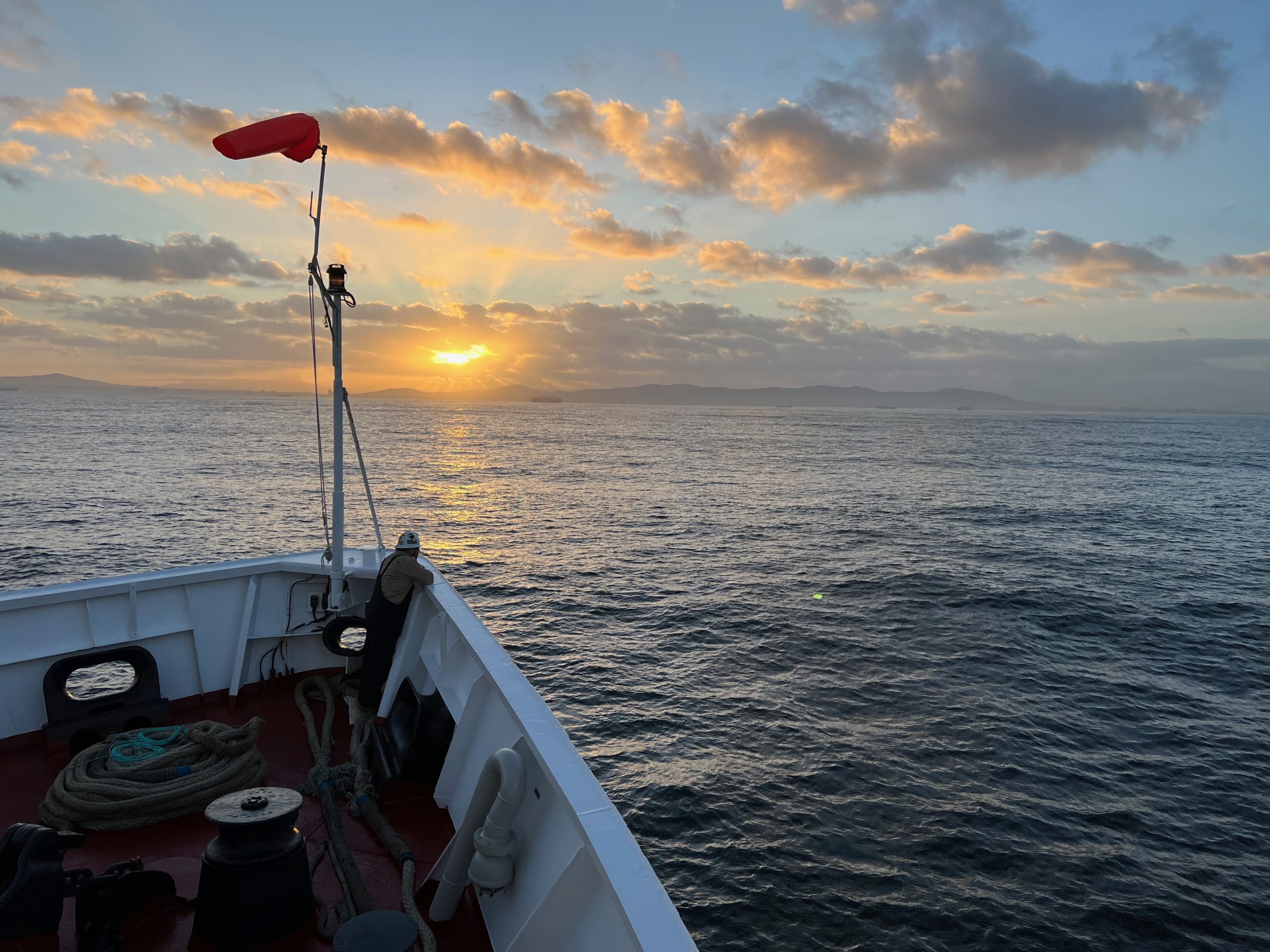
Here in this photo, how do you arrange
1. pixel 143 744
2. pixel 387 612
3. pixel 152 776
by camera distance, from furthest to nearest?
pixel 387 612 → pixel 143 744 → pixel 152 776

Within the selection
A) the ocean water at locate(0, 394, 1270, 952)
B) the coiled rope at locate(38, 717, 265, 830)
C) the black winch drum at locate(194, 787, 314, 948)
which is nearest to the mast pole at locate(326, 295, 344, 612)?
the coiled rope at locate(38, 717, 265, 830)

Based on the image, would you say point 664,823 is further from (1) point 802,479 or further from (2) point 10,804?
(1) point 802,479

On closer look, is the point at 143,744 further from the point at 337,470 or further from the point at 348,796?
the point at 337,470

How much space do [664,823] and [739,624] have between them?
1049cm

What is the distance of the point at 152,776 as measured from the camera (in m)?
5.54

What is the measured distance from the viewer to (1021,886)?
34.2 feet

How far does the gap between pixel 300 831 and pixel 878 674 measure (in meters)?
15.4

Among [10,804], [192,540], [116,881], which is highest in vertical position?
[116,881]

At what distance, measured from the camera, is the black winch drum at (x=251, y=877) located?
13.3 feet

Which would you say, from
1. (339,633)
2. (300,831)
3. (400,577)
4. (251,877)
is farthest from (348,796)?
(339,633)

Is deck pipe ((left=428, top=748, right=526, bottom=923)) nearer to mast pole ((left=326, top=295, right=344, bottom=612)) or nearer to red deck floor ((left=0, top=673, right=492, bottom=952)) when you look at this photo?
red deck floor ((left=0, top=673, right=492, bottom=952))

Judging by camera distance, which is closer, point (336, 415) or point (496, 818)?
point (496, 818)

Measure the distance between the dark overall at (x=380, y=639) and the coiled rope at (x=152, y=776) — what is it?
3.63ft

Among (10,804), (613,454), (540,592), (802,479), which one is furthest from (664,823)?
(613,454)
